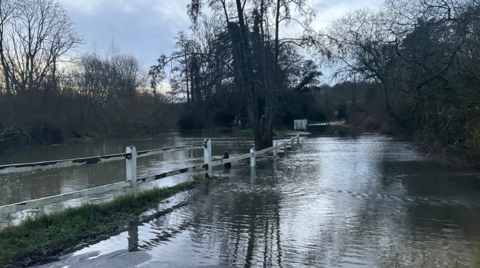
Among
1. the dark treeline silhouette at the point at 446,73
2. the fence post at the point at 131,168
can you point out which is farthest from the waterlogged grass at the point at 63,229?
the dark treeline silhouette at the point at 446,73

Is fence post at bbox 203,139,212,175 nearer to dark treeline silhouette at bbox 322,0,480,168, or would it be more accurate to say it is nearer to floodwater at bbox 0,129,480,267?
floodwater at bbox 0,129,480,267

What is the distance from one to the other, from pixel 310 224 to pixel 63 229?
3.90 m

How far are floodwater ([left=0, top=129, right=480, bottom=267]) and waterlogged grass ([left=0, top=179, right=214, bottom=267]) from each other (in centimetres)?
33

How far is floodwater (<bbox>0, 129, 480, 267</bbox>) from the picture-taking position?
5.00 m

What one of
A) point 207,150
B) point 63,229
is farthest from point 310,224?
point 207,150

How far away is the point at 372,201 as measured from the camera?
8383 millimetres

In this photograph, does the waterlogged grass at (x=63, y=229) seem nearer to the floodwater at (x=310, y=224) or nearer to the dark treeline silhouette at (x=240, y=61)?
the floodwater at (x=310, y=224)

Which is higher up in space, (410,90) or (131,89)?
(131,89)

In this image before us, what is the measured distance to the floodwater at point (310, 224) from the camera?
5.00 meters

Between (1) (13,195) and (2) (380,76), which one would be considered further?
(2) (380,76)

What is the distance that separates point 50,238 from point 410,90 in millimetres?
13795

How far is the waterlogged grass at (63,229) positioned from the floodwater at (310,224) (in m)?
0.33

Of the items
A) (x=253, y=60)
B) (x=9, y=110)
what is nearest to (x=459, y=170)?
(x=253, y=60)

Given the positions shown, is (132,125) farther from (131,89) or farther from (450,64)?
(450,64)
